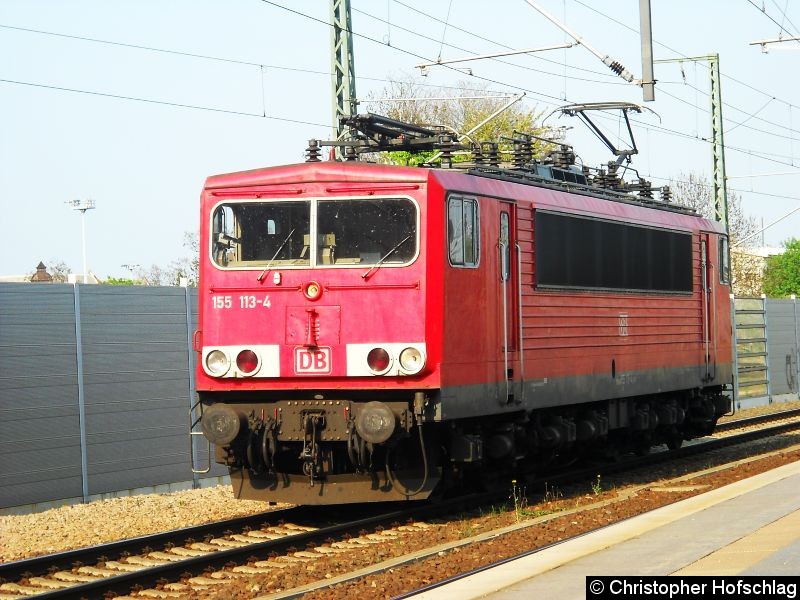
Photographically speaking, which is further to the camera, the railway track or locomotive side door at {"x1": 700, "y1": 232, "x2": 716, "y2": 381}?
locomotive side door at {"x1": 700, "y1": 232, "x2": 716, "y2": 381}

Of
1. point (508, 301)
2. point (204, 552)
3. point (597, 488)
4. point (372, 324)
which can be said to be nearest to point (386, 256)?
point (372, 324)

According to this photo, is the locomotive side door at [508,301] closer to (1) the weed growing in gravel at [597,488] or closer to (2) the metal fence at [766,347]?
(1) the weed growing in gravel at [597,488]

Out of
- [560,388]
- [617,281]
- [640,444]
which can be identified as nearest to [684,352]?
[640,444]

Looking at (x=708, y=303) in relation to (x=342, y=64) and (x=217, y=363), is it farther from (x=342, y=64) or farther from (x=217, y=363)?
(x=217, y=363)

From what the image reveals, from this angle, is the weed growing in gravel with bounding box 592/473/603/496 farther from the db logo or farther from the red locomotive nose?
the red locomotive nose

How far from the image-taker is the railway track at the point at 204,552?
977 centimetres

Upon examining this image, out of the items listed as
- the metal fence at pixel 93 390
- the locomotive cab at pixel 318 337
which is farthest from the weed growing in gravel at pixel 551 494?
→ the metal fence at pixel 93 390

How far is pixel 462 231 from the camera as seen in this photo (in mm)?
12633

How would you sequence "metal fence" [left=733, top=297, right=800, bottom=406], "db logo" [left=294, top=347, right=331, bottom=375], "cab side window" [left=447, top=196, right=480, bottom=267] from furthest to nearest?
"metal fence" [left=733, top=297, right=800, bottom=406], "cab side window" [left=447, top=196, right=480, bottom=267], "db logo" [left=294, top=347, right=331, bottom=375]

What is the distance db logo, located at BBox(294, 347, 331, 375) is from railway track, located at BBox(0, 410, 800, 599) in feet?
4.95

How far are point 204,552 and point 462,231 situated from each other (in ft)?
13.2

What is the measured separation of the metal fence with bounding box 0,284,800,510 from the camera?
14289 millimetres

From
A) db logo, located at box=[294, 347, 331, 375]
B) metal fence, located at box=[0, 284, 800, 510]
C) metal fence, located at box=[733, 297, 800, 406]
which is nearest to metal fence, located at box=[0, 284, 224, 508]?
metal fence, located at box=[0, 284, 800, 510]

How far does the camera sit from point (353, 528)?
1225cm
